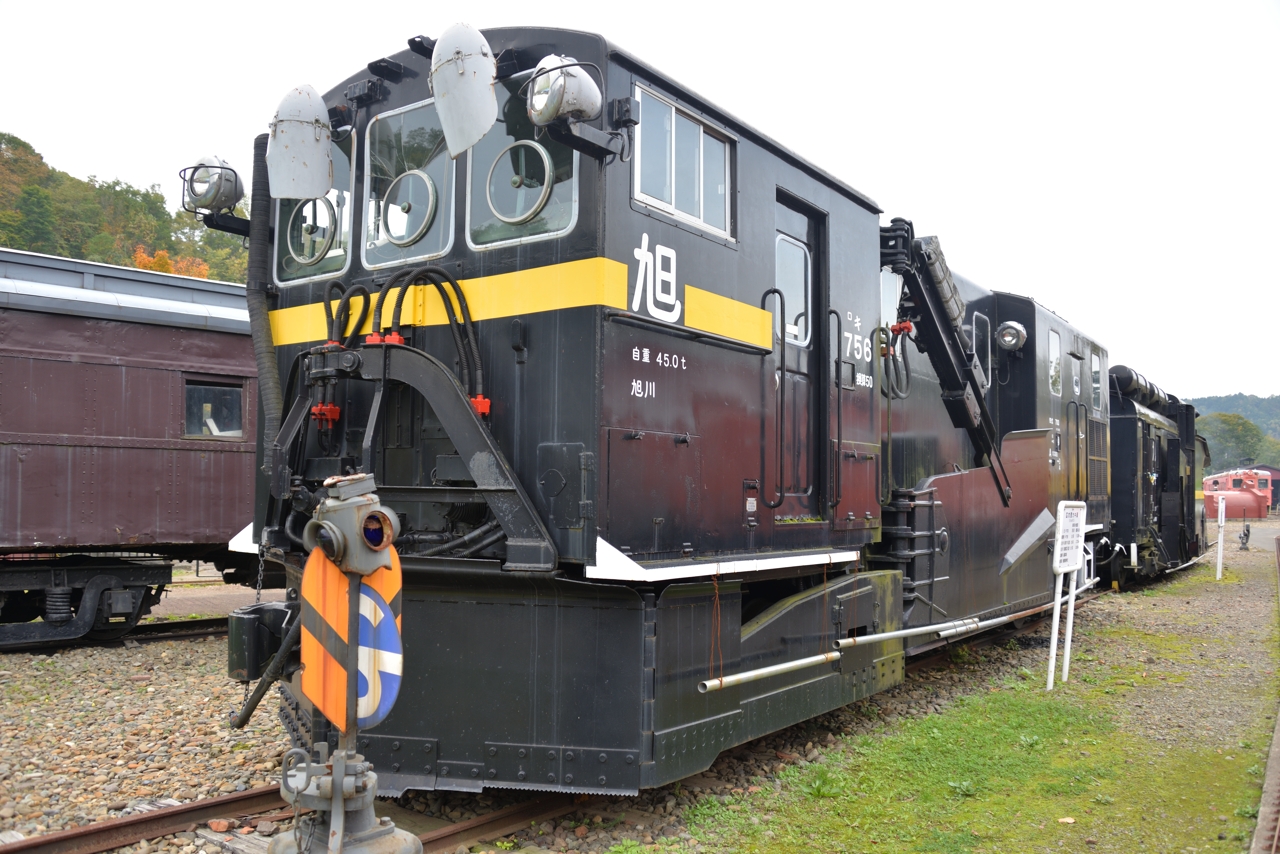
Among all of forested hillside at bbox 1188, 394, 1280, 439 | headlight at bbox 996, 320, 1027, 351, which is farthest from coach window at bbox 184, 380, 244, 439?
forested hillside at bbox 1188, 394, 1280, 439

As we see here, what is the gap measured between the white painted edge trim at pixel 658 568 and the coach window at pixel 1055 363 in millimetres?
Answer: 6622

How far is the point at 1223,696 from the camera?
24.9 ft

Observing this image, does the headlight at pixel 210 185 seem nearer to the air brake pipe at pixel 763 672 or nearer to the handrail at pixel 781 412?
the handrail at pixel 781 412

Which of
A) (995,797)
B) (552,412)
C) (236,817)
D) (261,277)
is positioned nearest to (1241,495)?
(995,797)

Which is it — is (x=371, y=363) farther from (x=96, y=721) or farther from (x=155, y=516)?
(x=155, y=516)

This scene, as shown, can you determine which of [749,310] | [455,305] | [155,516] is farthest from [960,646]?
[155,516]

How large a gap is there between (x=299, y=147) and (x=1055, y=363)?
8710mm

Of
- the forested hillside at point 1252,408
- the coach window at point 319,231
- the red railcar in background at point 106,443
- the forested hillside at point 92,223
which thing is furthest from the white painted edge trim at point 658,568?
the forested hillside at point 1252,408

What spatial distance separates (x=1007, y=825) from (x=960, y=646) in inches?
194

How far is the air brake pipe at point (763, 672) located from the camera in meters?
4.55

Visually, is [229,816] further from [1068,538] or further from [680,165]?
[1068,538]

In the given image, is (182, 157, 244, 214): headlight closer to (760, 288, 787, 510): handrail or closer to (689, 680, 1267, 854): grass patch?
(760, 288, 787, 510): handrail

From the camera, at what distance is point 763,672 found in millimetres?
4922

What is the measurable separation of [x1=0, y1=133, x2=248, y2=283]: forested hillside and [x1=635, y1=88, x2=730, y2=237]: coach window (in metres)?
38.4
